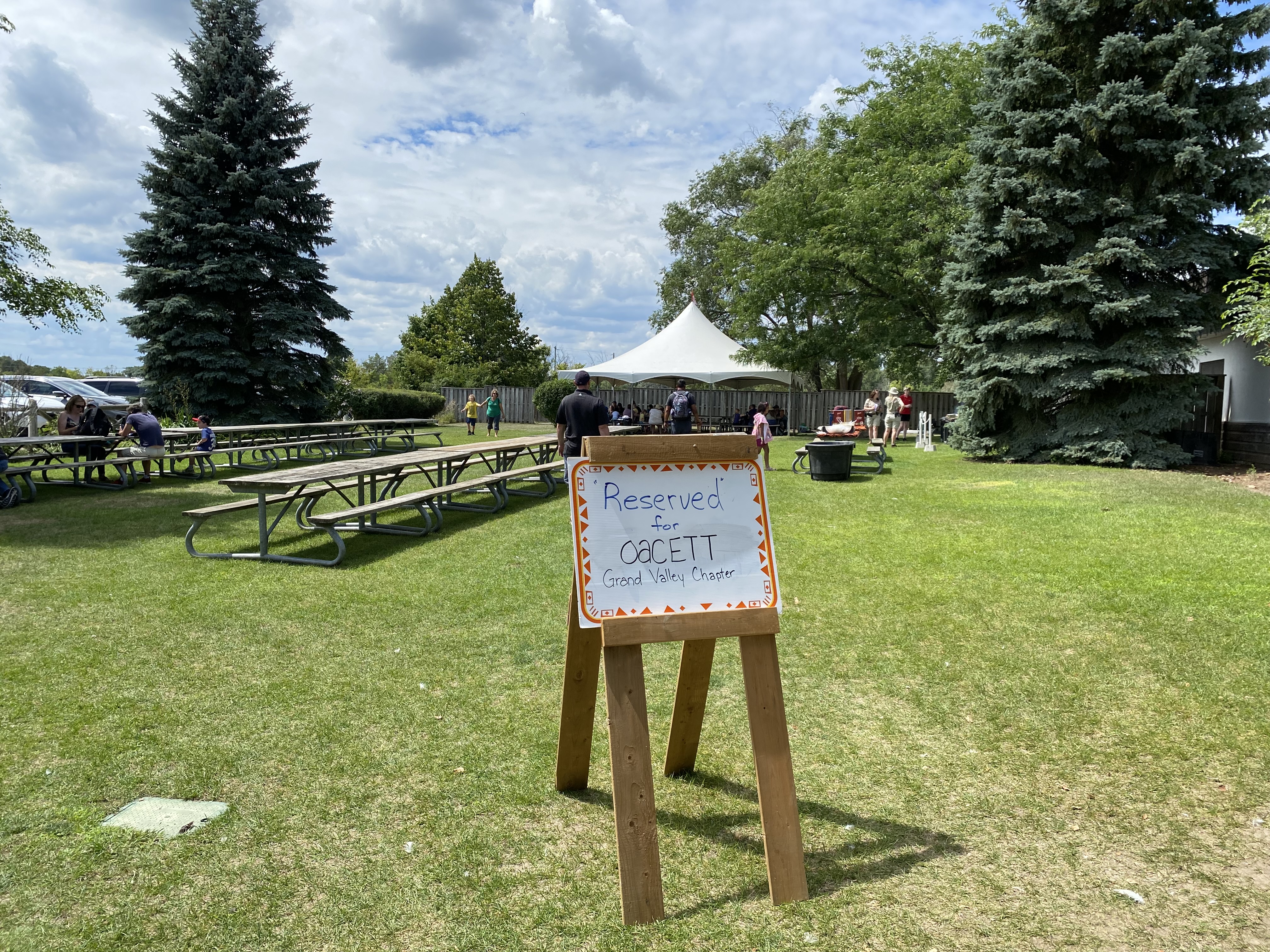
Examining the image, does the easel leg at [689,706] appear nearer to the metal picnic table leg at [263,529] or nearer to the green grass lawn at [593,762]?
the green grass lawn at [593,762]

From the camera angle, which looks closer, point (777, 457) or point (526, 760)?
point (526, 760)

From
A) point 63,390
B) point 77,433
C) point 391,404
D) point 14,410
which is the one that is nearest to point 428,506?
point 77,433

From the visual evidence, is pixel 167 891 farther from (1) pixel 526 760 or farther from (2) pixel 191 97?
(2) pixel 191 97

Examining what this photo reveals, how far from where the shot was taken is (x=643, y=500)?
2.84 metres

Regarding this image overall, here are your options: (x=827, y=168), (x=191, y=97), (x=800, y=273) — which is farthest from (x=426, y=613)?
(x=827, y=168)

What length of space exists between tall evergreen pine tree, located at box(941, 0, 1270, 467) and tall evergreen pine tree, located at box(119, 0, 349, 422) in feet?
56.0

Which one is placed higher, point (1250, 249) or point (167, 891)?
point (1250, 249)

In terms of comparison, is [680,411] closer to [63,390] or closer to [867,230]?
[867,230]

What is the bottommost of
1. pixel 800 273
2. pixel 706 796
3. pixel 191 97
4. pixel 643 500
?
pixel 706 796

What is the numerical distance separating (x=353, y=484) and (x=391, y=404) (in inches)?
670

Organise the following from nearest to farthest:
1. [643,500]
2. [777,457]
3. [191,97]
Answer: [643,500]
[777,457]
[191,97]

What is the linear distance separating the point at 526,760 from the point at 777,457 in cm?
1519

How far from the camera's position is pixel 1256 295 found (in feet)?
A: 43.5

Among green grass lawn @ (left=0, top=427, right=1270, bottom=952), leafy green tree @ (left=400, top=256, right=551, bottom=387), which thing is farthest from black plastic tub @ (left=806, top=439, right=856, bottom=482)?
leafy green tree @ (left=400, top=256, right=551, bottom=387)
